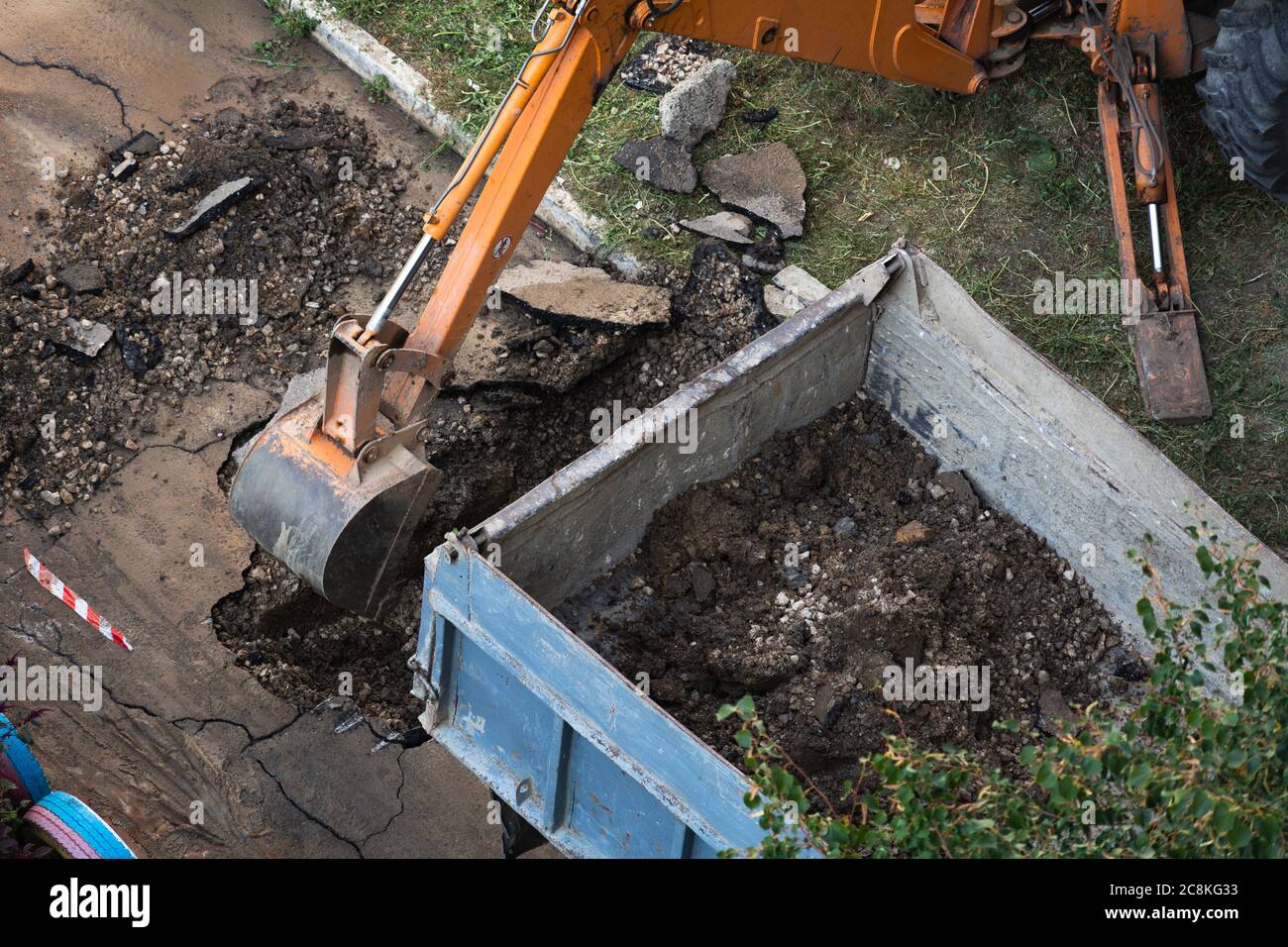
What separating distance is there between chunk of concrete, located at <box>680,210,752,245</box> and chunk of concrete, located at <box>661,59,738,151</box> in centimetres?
52

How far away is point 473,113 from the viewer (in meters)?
7.67

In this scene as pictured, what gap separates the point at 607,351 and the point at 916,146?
84.5 inches

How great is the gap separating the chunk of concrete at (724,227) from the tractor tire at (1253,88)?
207 cm

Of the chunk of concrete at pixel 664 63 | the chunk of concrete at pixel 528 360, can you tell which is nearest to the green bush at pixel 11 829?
the chunk of concrete at pixel 528 360

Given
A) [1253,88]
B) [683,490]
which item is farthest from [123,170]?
[1253,88]

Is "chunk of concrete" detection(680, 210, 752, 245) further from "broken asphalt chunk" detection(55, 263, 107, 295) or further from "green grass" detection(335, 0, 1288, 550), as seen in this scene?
"broken asphalt chunk" detection(55, 263, 107, 295)

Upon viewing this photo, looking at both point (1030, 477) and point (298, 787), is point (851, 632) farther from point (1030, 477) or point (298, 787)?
point (298, 787)

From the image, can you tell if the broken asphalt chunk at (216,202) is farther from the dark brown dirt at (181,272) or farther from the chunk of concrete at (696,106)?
the chunk of concrete at (696,106)

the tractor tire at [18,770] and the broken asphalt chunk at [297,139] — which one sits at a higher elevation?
the broken asphalt chunk at [297,139]

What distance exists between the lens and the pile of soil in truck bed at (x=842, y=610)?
15.9ft

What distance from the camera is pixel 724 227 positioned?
707cm

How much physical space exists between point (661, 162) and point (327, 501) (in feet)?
10.4

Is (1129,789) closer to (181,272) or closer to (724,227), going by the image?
(724,227)

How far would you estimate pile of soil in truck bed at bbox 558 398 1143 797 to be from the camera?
15.9 feet
